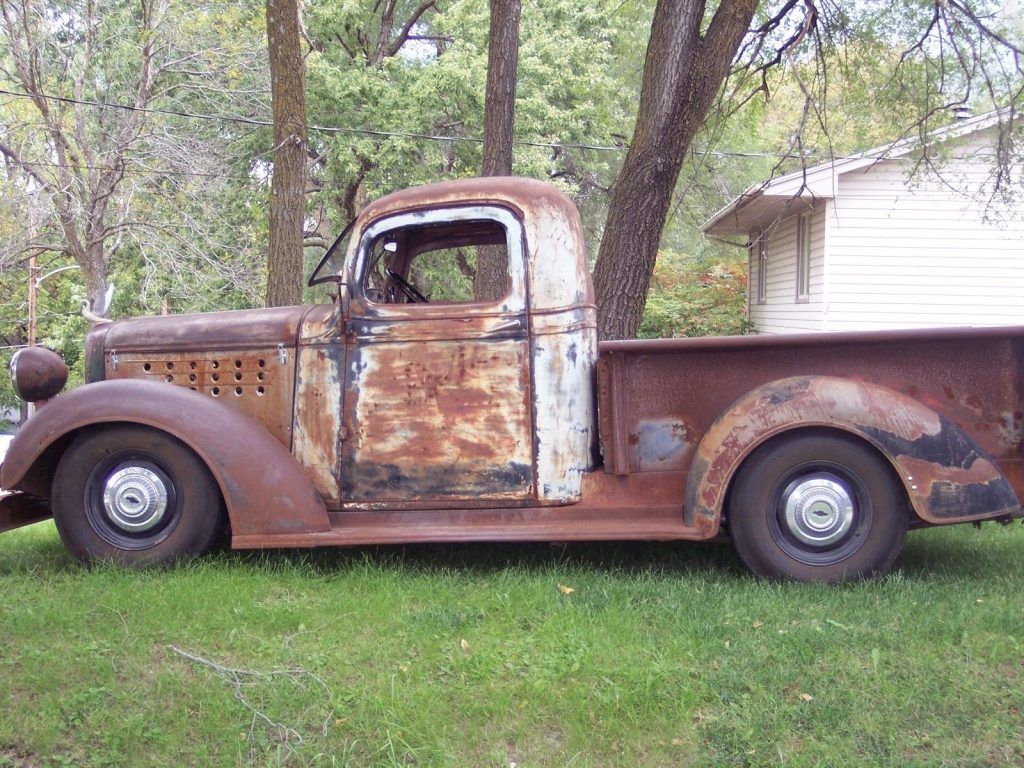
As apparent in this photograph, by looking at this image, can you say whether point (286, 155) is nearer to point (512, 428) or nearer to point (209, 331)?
point (209, 331)

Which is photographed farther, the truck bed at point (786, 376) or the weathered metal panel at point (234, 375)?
the weathered metal panel at point (234, 375)

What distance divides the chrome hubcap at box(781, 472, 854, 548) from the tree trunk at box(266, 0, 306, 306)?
5.10 m

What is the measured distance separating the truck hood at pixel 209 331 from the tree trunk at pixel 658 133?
116 inches

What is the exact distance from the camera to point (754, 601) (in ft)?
13.3

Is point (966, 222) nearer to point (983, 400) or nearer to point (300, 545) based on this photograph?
point (983, 400)

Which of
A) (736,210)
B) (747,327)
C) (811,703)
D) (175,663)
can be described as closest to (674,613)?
(811,703)

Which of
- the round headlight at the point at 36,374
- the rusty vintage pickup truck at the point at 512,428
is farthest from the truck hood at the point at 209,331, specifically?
the round headlight at the point at 36,374

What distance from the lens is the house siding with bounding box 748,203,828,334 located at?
1424cm

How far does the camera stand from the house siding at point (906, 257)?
13641 millimetres

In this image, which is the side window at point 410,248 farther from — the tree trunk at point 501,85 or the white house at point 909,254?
the white house at point 909,254

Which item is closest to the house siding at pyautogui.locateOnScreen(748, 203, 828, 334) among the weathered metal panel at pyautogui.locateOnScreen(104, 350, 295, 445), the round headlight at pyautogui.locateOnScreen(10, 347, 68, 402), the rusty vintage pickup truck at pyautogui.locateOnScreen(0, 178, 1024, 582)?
the rusty vintage pickup truck at pyautogui.locateOnScreen(0, 178, 1024, 582)

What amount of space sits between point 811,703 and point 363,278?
2899mm

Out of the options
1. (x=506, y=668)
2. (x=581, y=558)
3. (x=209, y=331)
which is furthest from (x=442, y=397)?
(x=506, y=668)

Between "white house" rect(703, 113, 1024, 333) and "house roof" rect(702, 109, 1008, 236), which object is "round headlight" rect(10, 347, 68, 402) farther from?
"white house" rect(703, 113, 1024, 333)
